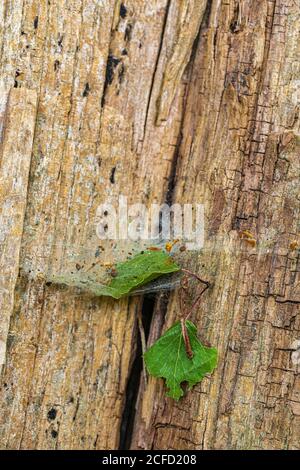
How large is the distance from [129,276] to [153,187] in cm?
53

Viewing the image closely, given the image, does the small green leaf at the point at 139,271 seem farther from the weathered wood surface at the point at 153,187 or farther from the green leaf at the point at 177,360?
the green leaf at the point at 177,360

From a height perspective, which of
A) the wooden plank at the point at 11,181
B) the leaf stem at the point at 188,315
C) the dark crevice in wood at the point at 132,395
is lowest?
the dark crevice in wood at the point at 132,395

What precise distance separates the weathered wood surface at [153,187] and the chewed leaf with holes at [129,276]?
11cm

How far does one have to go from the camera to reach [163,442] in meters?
2.62

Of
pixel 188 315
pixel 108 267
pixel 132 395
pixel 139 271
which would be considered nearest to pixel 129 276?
pixel 139 271

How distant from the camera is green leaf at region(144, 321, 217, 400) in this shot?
8.12 feet

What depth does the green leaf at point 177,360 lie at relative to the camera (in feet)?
8.12

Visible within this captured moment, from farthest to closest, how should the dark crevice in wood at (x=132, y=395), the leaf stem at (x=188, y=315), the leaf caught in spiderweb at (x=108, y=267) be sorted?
the dark crevice in wood at (x=132, y=395) < the leaf caught in spiderweb at (x=108, y=267) < the leaf stem at (x=188, y=315)

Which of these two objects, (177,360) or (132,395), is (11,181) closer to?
(177,360)

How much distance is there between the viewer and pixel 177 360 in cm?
251

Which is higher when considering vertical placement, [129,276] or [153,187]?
[153,187]

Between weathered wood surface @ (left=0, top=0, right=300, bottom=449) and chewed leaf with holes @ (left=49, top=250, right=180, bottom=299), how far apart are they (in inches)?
4.3

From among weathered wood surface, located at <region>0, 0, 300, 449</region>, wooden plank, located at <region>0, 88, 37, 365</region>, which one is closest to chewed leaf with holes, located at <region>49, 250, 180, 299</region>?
weathered wood surface, located at <region>0, 0, 300, 449</region>

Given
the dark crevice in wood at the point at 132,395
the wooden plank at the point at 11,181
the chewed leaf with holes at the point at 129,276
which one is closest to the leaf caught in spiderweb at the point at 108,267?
the chewed leaf with holes at the point at 129,276
